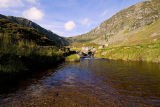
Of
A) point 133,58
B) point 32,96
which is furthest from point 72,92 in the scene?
point 133,58

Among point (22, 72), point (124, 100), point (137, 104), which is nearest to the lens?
point (137, 104)

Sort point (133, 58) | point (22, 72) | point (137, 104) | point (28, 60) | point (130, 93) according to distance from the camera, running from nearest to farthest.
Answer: point (137, 104) → point (130, 93) → point (22, 72) → point (28, 60) → point (133, 58)

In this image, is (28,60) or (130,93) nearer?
(130,93)

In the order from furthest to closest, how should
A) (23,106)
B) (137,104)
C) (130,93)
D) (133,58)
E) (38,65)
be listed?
(133,58)
(38,65)
(130,93)
(137,104)
(23,106)

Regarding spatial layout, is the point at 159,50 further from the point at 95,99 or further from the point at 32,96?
the point at 32,96

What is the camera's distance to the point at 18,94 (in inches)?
292

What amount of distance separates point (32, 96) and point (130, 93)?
7.81 m

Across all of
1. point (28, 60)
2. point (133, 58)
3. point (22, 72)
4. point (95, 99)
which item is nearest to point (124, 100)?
point (95, 99)

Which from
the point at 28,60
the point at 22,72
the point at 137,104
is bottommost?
the point at 137,104

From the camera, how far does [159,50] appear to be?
1091 inches

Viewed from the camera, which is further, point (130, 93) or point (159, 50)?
point (159, 50)

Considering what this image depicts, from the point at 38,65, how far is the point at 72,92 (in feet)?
35.4

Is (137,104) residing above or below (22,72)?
below

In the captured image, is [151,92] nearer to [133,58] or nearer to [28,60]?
[28,60]
